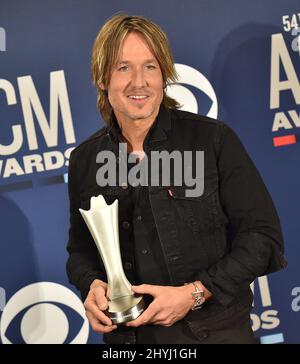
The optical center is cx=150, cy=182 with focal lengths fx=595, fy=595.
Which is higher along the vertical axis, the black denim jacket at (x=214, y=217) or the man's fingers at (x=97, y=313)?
the black denim jacket at (x=214, y=217)

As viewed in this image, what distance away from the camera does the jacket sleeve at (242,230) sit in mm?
1455

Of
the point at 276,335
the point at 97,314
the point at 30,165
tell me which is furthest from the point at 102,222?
the point at 276,335

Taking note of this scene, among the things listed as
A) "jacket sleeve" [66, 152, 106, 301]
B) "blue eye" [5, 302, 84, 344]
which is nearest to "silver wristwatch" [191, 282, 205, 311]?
"jacket sleeve" [66, 152, 106, 301]

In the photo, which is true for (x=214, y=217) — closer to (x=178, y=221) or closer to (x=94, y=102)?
(x=178, y=221)

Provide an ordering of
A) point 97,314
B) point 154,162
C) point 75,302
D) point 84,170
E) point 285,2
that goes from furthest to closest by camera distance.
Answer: point 75,302, point 285,2, point 84,170, point 154,162, point 97,314

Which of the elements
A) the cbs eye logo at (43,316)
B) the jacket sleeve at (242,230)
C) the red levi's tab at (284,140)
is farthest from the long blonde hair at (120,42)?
the cbs eye logo at (43,316)

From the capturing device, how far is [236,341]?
60.7 inches

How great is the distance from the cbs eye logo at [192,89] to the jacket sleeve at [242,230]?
796 millimetres

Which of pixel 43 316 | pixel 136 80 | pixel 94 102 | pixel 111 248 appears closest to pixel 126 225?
pixel 111 248

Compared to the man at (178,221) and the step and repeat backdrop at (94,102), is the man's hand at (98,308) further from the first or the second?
the step and repeat backdrop at (94,102)

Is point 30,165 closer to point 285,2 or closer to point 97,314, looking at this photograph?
point 97,314

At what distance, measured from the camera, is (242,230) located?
1.49 metres

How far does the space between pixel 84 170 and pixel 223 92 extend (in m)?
0.82
